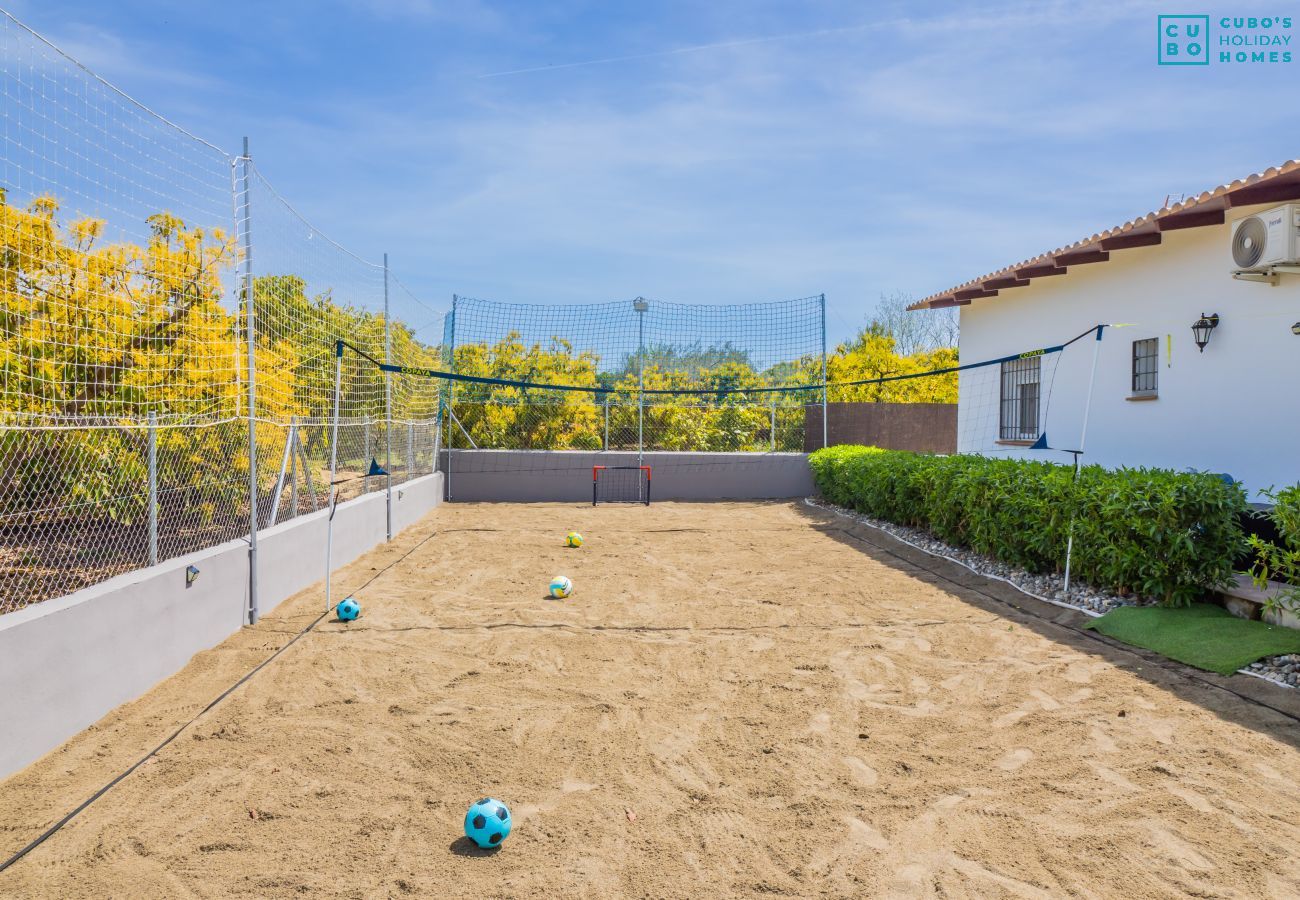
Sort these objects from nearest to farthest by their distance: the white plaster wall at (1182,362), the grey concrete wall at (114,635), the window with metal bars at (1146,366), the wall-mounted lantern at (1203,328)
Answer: the grey concrete wall at (114,635)
the white plaster wall at (1182,362)
the wall-mounted lantern at (1203,328)
the window with metal bars at (1146,366)

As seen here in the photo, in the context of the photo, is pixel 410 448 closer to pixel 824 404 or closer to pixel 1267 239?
pixel 824 404

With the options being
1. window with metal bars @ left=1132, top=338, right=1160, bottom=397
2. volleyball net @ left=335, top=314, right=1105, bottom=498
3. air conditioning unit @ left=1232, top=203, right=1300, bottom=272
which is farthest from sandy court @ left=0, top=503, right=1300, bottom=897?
volleyball net @ left=335, top=314, right=1105, bottom=498

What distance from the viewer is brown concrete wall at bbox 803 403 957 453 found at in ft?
52.2

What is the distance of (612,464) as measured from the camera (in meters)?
15.2

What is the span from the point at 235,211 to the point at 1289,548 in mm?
7732

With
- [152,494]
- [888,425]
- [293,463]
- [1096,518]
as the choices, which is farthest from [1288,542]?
[888,425]

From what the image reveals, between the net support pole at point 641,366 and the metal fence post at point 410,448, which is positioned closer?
the metal fence post at point 410,448

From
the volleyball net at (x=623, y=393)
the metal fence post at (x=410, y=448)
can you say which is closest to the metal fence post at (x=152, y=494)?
the metal fence post at (x=410, y=448)

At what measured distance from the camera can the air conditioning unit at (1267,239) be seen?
633 cm

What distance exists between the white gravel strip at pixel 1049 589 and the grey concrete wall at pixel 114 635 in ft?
19.5

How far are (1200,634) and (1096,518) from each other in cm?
139

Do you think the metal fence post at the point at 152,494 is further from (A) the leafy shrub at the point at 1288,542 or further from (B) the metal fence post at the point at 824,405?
(B) the metal fence post at the point at 824,405

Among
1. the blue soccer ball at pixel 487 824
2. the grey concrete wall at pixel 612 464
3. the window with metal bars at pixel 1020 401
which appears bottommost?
the blue soccer ball at pixel 487 824

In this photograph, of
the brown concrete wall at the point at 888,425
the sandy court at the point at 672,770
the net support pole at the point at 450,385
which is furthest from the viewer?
the brown concrete wall at the point at 888,425
